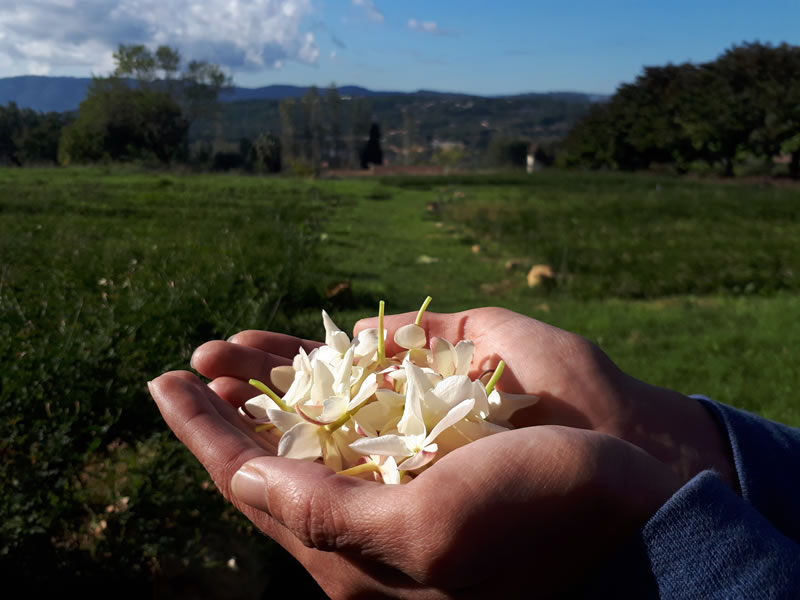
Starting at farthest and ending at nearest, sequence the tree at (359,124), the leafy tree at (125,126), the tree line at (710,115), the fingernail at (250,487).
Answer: the tree line at (710,115) < the tree at (359,124) < the leafy tree at (125,126) < the fingernail at (250,487)

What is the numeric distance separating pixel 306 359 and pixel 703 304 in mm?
6772

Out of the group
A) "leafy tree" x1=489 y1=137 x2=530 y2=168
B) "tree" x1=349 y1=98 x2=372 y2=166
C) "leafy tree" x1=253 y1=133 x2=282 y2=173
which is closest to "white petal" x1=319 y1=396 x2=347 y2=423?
"leafy tree" x1=253 y1=133 x2=282 y2=173

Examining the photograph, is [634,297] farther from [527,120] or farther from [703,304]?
[527,120]

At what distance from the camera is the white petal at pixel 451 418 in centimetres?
143

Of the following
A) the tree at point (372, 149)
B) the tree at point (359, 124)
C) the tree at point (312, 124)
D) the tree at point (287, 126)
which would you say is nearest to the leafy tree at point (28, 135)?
the tree at point (287, 126)

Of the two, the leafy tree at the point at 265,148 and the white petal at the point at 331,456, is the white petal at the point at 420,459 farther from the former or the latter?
the leafy tree at the point at 265,148

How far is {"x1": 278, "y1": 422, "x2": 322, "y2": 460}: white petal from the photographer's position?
143cm

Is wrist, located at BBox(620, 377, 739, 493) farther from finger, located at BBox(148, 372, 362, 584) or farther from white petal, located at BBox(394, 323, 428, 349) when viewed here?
finger, located at BBox(148, 372, 362, 584)

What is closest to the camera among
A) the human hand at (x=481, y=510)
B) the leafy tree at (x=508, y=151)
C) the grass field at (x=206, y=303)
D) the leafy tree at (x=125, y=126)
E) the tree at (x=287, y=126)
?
the human hand at (x=481, y=510)

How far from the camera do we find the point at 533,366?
1906 mm

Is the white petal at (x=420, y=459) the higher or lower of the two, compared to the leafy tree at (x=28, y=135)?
lower

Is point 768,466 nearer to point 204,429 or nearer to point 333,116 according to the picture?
point 204,429

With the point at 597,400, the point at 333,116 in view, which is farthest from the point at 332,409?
the point at 333,116

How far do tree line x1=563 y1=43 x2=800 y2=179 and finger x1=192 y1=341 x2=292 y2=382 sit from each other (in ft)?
108
